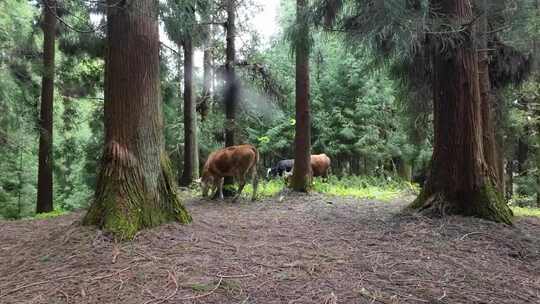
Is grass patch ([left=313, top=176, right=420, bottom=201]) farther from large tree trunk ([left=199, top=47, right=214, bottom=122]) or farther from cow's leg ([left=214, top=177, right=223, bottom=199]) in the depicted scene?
large tree trunk ([left=199, top=47, right=214, bottom=122])

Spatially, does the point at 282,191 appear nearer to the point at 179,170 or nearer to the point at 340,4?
the point at 340,4

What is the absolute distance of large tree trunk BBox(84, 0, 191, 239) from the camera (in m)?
4.82

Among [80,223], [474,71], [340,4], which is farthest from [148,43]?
[474,71]

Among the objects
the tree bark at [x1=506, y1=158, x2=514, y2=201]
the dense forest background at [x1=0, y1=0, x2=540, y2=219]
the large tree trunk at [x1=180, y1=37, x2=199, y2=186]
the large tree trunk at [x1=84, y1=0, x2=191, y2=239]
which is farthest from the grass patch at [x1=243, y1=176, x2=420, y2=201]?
the tree bark at [x1=506, y1=158, x2=514, y2=201]

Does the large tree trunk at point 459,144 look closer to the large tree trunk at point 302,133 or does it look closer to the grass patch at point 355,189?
the grass patch at point 355,189

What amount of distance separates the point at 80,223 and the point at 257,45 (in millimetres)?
7738

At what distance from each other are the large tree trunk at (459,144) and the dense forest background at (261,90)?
656 mm

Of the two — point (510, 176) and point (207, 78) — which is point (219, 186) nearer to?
point (207, 78)

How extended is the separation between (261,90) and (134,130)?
6347 millimetres

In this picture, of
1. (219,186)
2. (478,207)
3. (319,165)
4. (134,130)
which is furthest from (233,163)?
(319,165)

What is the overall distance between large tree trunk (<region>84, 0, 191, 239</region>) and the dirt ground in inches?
12.5

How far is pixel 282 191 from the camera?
10188mm

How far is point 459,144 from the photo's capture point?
6.35m

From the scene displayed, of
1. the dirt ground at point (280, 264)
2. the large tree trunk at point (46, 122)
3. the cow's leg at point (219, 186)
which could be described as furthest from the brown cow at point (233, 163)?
the large tree trunk at point (46, 122)
